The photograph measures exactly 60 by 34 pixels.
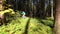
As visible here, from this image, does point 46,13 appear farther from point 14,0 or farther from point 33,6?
point 14,0

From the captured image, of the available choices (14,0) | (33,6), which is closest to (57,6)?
(14,0)

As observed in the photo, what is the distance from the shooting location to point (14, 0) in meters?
16.2

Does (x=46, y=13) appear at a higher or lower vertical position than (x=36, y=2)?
lower

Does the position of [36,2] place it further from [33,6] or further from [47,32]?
[47,32]

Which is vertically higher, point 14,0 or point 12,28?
point 14,0

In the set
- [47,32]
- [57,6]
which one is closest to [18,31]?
[47,32]

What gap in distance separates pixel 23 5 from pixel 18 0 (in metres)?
0.81

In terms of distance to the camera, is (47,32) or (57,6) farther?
(47,32)

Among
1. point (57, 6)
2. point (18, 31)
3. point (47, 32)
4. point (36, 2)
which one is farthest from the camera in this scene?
point (36, 2)

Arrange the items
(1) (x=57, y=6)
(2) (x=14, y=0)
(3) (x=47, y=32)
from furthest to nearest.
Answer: (2) (x=14, y=0), (3) (x=47, y=32), (1) (x=57, y=6)

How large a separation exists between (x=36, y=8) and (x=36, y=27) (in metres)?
10.3

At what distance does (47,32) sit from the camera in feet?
24.8

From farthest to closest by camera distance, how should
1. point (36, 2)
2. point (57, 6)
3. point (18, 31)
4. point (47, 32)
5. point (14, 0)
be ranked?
point (36, 2)
point (14, 0)
point (47, 32)
point (18, 31)
point (57, 6)

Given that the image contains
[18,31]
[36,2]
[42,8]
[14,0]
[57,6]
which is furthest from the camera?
[36,2]
